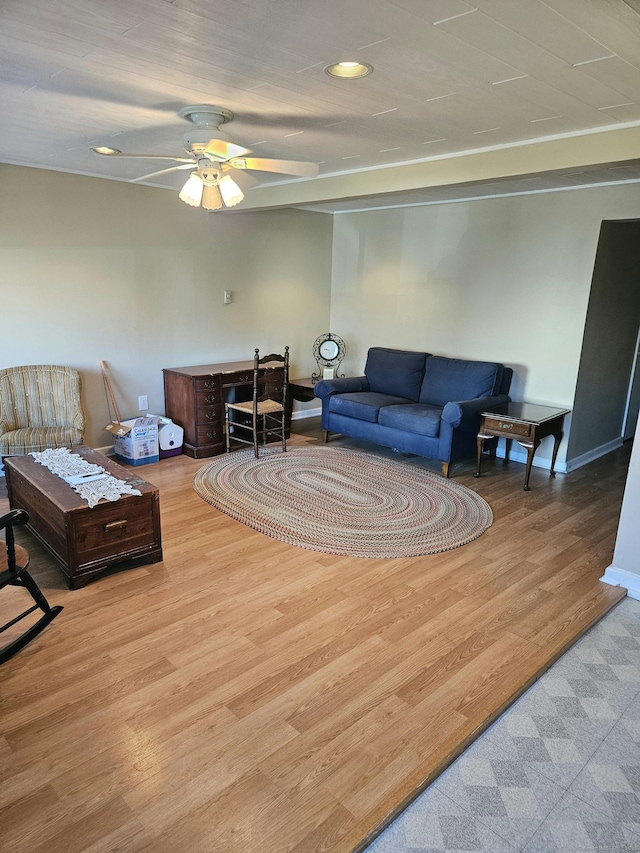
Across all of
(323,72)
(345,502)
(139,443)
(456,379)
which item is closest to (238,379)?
(139,443)

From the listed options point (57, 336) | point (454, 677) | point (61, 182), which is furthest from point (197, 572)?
point (61, 182)

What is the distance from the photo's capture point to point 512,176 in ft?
10.7

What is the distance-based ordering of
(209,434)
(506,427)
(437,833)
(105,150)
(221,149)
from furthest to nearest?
(209,434) < (506,427) < (105,150) < (221,149) < (437,833)

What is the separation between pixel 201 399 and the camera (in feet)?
16.1

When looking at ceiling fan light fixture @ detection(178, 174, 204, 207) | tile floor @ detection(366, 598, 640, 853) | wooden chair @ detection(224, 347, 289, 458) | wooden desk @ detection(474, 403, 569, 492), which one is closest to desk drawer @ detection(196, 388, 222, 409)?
wooden chair @ detection(224, 347, 289, 458)

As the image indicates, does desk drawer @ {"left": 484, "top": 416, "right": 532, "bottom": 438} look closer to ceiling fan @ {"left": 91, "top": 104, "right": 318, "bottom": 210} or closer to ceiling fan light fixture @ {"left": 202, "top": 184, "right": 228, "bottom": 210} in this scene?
ceiling fan @ {"left": 91, "top": 104, "right": 318, "bottom": 210}

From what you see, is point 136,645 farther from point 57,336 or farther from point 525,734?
point 57,336

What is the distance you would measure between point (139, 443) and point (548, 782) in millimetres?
3879

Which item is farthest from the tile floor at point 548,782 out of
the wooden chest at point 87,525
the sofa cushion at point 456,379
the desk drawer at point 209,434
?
the desk drawer at point 209,434

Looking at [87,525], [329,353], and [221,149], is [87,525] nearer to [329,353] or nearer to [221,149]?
[221,149]

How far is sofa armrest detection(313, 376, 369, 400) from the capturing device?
5.33 m

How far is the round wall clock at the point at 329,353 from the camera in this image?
6.15 m

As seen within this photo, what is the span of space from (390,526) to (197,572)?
4.23 ft

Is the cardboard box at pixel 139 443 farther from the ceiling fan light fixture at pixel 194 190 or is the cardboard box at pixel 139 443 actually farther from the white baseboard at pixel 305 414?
the ceiling fan light fixture at pixel 194 190
